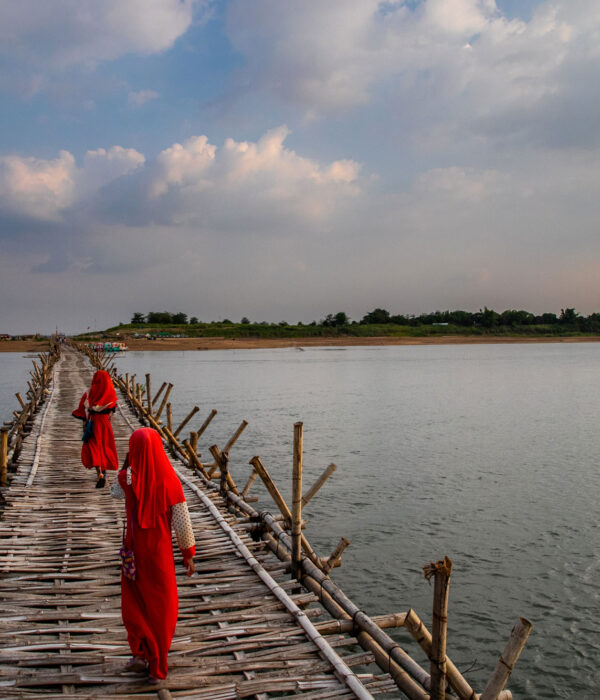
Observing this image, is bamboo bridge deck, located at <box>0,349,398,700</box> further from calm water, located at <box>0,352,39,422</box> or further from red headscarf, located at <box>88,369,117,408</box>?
calm water, located at <box>0,352,39,422</box>

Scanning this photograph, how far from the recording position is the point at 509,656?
3.14 m

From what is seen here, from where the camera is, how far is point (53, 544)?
5.87 meters

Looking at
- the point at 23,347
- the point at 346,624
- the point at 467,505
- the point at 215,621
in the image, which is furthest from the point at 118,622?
the point at 23,347

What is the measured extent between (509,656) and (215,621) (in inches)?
83.5

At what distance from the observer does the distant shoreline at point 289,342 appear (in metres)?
77.7

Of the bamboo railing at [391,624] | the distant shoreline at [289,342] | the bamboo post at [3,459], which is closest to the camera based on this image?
the bamboo railing at [391,624]

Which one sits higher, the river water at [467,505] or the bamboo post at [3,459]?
the bamboo post at [3,459]

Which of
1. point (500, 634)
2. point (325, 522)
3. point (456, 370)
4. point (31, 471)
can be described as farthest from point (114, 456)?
point (456, 370)

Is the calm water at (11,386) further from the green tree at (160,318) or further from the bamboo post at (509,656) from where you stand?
the green tree at (160,318)

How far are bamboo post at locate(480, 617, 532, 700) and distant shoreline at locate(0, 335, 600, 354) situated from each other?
74.2 meters

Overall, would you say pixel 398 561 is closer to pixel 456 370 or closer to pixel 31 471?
pixel 31 471


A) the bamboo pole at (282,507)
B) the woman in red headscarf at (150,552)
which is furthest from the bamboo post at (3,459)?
the woman in red headscarf at (150,552)

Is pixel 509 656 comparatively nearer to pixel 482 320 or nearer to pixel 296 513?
pixel 296 513

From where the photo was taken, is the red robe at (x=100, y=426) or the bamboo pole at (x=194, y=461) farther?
the bamboo pole at (x=194, y=461)
